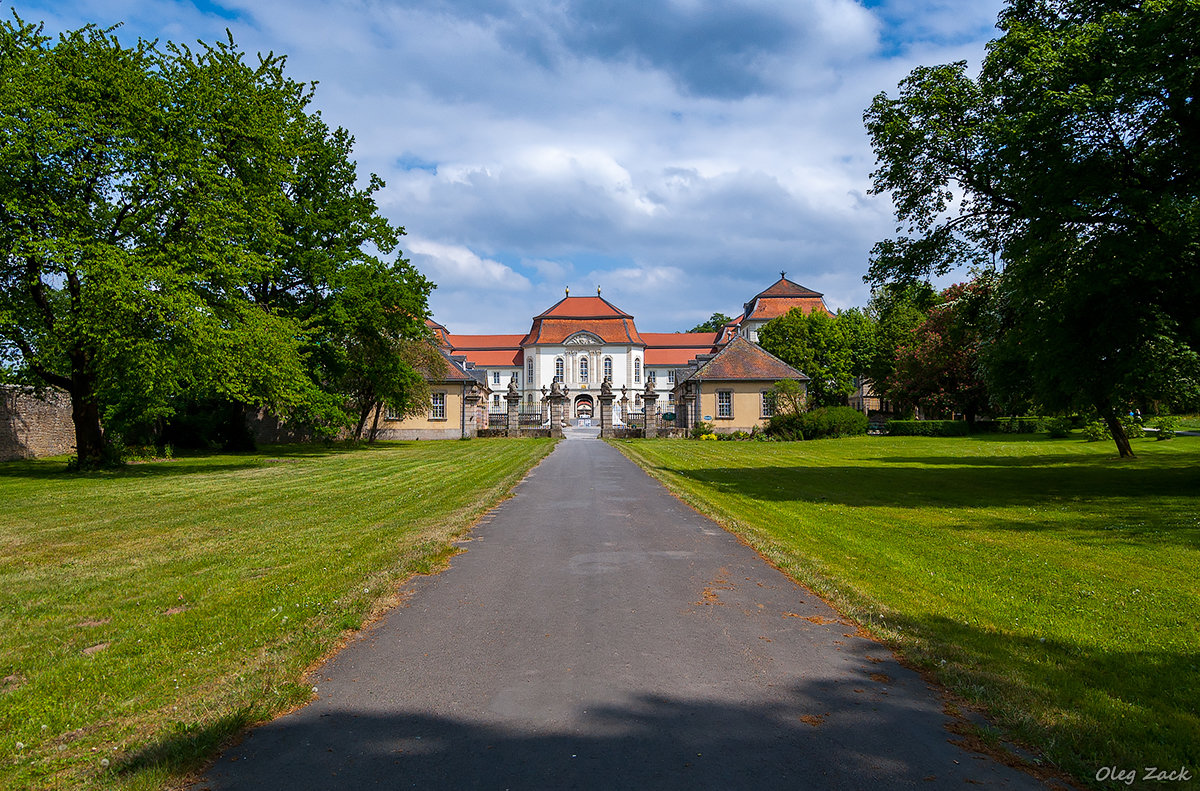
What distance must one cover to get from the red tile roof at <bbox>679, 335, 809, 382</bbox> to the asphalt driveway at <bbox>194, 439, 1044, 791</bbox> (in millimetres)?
41439

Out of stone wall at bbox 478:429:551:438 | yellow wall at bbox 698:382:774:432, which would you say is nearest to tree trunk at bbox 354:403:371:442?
stone wall at bbox 478:429:551:438

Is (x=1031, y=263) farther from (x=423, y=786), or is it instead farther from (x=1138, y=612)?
(x=423, y=786)

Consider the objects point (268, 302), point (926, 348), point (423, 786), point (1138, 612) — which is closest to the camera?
Answer: point (423, 786)

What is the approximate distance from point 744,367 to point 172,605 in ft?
147

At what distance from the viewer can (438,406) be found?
50.6 metres

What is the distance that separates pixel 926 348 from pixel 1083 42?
39.3m

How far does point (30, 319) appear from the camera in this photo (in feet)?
66.3

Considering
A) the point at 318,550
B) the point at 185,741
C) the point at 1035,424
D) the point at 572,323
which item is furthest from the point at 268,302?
the point at 572,323

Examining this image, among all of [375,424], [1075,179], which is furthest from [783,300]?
[1075,179]

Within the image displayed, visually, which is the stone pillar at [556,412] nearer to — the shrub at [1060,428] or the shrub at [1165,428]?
the shrub at [1060,428]

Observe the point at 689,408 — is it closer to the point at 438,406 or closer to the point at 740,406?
the point at 740,406

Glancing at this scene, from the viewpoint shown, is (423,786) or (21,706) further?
(21,706)

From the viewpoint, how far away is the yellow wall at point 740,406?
4853 cm

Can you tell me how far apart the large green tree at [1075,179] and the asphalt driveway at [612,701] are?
1203 cm
